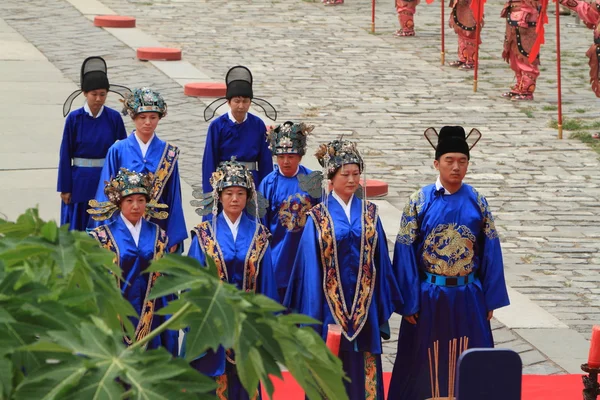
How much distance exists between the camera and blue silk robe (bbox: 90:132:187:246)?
7.87 metres

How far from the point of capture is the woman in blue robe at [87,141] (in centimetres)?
843

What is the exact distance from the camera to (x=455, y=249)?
6328mm

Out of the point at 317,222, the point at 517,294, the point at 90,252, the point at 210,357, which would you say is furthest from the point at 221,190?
the point at 90,252

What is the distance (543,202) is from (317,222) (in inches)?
214

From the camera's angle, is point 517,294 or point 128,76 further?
point 128,76

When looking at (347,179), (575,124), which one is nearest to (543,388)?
(347,179)

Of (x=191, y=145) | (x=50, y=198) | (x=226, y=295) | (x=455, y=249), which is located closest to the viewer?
(x=226, y=295)

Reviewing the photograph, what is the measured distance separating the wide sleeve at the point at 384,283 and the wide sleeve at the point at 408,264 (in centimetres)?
5

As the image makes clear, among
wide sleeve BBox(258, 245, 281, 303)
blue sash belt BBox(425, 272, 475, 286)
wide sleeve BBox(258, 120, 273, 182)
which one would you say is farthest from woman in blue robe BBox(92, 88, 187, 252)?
blue sash belt BBox(425, 272, 475, 286)

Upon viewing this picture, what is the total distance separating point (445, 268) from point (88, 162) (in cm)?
325

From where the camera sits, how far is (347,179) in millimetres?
6340

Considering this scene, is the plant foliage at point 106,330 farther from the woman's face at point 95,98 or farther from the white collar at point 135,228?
the woman's face at point 95,98

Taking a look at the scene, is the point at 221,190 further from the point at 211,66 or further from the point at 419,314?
the point at 211,66

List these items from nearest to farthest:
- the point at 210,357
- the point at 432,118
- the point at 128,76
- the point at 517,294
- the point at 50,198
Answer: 1. the point at 210,357
2. the point at 517,294
3. the point at 50,198
4. the point at 432,118
5. the point at 128,76
